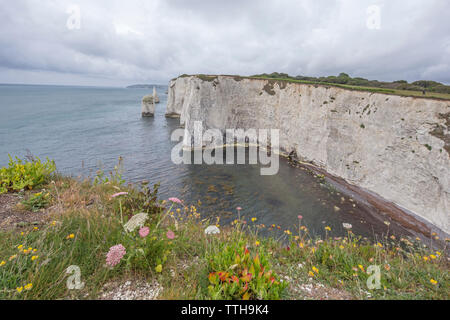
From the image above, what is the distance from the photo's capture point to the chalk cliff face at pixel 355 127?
44.7 feet

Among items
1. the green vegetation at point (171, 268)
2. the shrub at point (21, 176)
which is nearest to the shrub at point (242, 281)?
the green vegetation at point (171, 268)

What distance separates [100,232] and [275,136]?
2806cm

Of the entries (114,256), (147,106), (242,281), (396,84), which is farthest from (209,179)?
(147,106)

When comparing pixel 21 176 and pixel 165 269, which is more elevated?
pixel 21 176

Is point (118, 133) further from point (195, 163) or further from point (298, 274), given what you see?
Result: point (298, 274)

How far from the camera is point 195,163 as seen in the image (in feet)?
77.3

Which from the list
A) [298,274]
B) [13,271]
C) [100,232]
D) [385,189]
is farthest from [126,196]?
[385,189]

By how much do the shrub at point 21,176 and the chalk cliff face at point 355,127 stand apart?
22.1 metres

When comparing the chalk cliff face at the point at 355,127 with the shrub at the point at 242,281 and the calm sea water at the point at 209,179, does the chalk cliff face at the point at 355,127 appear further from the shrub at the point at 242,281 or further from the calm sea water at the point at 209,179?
the shrub at the point at 242,281

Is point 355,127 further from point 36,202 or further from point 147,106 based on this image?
point 147,106

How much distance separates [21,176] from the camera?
6027mm

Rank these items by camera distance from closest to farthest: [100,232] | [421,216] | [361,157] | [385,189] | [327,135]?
[100,232] → [421,216] → [385,189] → [361,157] → [327,135]
